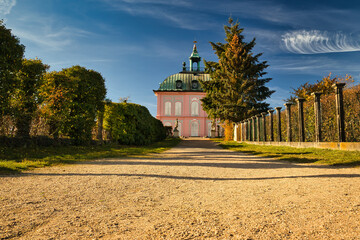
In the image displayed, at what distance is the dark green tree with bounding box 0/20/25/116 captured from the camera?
834 centimetres

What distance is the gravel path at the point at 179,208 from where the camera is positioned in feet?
6.72

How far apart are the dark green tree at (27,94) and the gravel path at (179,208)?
6035 millimetres

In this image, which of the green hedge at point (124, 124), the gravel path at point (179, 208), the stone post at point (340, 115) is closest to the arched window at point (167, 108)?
the green hedge at point (124, 124)

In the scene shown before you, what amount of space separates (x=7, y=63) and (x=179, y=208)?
28.2ft

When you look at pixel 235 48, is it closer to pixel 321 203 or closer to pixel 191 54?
pixel 321 203

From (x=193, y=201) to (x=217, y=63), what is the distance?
25.9 metres

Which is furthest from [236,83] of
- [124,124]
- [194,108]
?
[194,108]

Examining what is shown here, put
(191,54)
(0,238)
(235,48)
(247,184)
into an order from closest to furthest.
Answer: (0,238)
(247,184)
(235,48)
(191,54)

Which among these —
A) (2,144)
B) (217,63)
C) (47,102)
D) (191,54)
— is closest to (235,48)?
(217,63)

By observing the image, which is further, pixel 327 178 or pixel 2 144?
pixel 2 144

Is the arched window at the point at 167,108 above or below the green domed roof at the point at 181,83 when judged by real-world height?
below

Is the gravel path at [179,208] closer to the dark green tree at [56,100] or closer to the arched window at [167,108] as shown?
the dark green tree at [56,100]

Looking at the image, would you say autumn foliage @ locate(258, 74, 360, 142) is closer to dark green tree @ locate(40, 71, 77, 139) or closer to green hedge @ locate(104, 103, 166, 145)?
green hedge @ locate(104, 103, 166, 145)

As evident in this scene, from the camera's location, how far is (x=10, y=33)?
884cm
